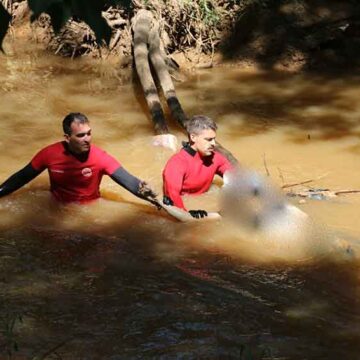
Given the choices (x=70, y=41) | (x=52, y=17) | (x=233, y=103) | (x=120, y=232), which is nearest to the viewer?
(x=52, y=17)

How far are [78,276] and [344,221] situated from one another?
2555 millimetres

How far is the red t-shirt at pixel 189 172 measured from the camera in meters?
7.02

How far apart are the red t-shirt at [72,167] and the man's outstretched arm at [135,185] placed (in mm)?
72

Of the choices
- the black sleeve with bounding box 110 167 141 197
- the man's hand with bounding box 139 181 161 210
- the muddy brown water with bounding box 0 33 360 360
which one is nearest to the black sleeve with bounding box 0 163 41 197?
the muddy brown water with bounding box 0 33 360 360

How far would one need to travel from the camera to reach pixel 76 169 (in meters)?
7.06

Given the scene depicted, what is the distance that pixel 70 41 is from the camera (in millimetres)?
12258

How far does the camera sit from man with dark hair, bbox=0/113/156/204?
680 centimetres

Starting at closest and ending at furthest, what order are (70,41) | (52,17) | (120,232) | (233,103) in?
1. (52,17)
2. (120,232)
3. (233,103)
4. (70,41)

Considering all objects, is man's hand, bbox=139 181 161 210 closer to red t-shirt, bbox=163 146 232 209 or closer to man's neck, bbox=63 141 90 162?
red t-shirt, bbox=163 146 232 209

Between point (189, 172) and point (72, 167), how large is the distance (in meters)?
1.06

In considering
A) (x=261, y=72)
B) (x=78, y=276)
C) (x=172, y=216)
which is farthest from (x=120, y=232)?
(x=261, y=72)

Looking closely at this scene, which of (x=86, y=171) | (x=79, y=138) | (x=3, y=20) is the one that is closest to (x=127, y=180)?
(x=86, y=171)

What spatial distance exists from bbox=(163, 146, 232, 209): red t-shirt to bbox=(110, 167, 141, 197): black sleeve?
0.35 m

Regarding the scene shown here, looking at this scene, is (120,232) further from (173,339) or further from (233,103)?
(233,103)
